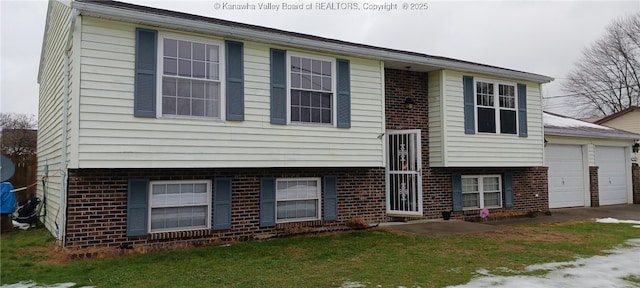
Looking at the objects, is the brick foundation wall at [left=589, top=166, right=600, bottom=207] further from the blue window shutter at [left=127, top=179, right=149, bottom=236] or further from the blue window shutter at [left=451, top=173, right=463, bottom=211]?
the blue window shutter at [left=127, top=179, right=149, bottom=236]

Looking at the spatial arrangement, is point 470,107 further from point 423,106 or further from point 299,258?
point 299,258

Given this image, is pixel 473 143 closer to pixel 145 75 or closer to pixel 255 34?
pixel 255 34

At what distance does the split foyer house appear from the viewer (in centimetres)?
687

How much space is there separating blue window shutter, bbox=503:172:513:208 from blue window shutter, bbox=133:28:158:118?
9345 millimetres

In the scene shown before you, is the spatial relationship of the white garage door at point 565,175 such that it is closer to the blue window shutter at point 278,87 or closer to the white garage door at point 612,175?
the white garage door at point 612,175

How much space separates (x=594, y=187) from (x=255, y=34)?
13178mm

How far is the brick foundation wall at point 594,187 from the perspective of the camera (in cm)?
1511

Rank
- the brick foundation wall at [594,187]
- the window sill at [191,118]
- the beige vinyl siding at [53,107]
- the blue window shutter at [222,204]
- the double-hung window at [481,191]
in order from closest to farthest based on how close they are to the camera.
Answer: the window sill at [191,118] < the beige vinyl siding at [53,107] < the blue window shutter at [222,204] < the double-hung window at [481,191] < the brick foundation wall at [594,187]

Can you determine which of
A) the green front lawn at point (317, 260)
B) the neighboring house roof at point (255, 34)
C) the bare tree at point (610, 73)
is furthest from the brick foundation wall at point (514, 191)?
Answer: the bare tree at point (610, 73)

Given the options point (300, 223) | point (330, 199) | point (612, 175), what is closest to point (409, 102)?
Result: point (330, 199)

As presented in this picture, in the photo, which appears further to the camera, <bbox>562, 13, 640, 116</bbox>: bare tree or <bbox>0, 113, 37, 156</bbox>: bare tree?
<bbox>562, 13, 640, 116</bbox>: bare tree

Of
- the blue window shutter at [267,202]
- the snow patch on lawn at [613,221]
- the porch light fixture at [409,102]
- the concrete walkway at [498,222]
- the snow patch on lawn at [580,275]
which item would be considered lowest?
the snow patch on lawn at [580,275]

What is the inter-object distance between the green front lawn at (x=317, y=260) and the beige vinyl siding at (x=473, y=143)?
2.32 metres

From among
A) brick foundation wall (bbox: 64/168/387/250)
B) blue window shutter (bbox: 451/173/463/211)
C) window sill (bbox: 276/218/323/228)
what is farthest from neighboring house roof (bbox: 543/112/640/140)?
window sill (bbox: 276/218/323/228)
